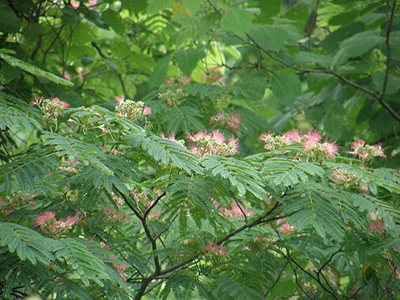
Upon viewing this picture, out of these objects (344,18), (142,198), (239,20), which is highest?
(239,20)

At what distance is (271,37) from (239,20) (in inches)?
14.4

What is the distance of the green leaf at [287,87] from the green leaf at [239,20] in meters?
0.67

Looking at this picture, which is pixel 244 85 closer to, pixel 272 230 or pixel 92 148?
pixel 272 230

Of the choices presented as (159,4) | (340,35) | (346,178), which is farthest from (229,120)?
(340,35)

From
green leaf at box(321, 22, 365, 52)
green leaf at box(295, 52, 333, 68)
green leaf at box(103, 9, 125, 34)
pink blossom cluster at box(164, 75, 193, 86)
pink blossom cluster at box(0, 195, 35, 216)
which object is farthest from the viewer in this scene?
green leaf at box(321, 22, 365, 52)

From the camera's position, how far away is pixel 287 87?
145 inches

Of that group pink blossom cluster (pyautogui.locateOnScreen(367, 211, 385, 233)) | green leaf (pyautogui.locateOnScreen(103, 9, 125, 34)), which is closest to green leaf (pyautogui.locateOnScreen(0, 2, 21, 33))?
green leaf (pyautogui.locateOnScreen(103, 9, 125, 34))

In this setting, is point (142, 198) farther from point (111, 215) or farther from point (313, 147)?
point (313, 147)

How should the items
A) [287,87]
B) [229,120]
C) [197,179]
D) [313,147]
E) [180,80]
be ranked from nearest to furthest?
[197,179] → [313,147] → [229,120] → [180,80] → [287,87]

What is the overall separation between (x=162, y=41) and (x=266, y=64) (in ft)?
4.41

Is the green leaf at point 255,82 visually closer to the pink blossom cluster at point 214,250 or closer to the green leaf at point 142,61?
the green leaf at point 142,61

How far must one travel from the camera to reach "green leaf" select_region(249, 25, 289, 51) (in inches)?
134

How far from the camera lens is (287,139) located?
2371 millimetres

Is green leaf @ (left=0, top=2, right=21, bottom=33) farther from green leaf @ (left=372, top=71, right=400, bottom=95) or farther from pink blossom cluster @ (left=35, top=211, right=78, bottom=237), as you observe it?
green leaf @ (left=372, top=71, right=400, bottom=95)
